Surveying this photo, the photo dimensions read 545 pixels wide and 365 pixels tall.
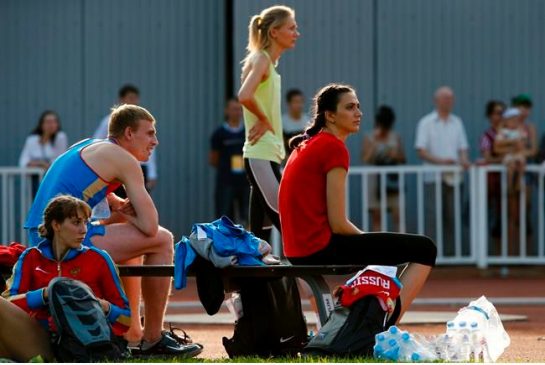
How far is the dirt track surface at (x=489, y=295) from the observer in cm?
991

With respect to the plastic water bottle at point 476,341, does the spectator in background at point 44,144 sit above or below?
above

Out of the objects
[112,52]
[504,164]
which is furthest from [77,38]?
[504,164]

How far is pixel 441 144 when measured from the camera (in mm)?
17969

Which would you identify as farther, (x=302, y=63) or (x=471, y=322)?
(x=302, y=63)

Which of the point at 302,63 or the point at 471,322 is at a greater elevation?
the point at 302,63

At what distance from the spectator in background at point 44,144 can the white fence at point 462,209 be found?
3342 millimetres

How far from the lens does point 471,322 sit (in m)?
8.59

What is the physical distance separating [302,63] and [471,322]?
34.9 ft

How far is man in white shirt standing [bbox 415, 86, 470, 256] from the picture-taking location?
17688 mm

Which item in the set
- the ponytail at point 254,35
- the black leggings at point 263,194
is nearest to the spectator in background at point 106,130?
the ponytail at point 254,35

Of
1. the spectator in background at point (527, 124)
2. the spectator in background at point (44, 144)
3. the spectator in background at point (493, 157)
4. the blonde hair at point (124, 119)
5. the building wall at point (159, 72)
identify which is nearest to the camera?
the blonde hair at point (124, 119)

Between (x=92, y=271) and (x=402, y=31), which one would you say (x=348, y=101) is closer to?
(x=92, y=271)

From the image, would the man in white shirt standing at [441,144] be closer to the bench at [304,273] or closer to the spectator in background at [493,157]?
the spectator in background at [493,157]

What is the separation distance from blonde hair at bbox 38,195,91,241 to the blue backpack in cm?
41
